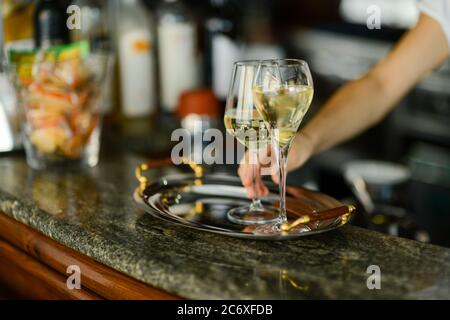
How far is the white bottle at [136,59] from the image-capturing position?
7.12 feet

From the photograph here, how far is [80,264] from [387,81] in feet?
2.70

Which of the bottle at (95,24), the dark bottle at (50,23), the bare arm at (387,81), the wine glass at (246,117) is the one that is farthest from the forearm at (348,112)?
the bottle at (95,24)

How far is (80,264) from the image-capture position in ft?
4.13

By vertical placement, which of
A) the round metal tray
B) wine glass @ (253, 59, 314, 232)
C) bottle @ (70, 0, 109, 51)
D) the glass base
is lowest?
the glass base

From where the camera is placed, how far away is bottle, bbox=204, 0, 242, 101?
235 centimetres

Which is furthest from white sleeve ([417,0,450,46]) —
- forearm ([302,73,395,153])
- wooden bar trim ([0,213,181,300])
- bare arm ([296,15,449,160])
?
wooden bar trim ([0,213,181,300])

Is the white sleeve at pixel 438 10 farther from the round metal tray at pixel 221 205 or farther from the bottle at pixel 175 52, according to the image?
the bottle at pixel 175 52

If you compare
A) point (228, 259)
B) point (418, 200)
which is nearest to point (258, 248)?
point (228, 259)

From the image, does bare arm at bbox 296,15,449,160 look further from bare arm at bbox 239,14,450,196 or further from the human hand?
the human hand

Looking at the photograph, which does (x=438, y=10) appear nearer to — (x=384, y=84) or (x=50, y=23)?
(x=384, y=84)

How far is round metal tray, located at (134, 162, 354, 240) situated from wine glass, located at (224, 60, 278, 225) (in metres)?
0.05

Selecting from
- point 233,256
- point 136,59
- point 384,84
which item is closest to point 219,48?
point 136,59
